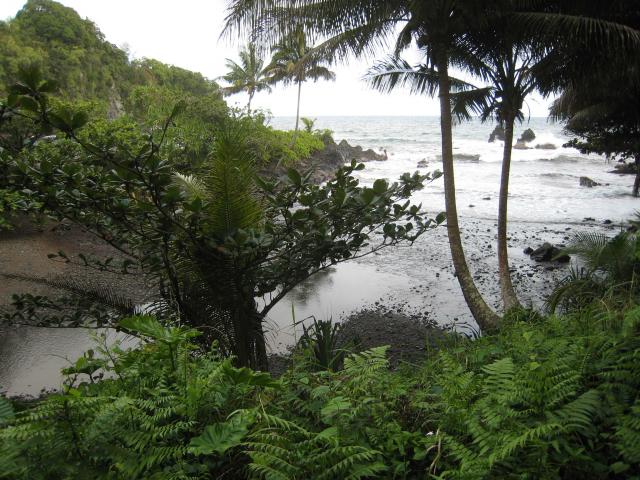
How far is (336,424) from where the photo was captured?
1.50 meters

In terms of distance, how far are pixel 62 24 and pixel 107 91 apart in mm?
3861

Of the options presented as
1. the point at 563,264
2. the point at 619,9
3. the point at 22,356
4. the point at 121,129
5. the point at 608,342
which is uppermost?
the point at 619,9

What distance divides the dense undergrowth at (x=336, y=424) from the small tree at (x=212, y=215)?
1.07 metres

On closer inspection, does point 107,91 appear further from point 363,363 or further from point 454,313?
point 363,363

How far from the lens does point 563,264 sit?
10.7m

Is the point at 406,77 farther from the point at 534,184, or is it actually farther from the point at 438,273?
the point at 534,184

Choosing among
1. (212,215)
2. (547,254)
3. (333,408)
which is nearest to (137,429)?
(333,408)

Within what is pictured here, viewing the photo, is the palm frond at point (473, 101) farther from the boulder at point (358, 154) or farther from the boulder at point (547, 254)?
the boulder at point (358, 154)

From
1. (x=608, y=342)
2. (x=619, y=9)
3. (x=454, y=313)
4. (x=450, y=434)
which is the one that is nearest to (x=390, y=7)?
(x=619, y=9)

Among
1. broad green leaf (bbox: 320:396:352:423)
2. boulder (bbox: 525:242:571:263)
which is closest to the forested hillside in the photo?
boulder (bbox: 525:242:571:263)

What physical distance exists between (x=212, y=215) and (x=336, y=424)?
71.7 inches

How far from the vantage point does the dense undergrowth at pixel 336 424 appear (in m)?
1.25

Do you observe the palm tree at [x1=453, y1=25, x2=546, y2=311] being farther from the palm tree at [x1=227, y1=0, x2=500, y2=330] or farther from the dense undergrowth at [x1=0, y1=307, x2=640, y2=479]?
the dense undergrowth at [x1=0, y1=307, x2=640, y2=479]

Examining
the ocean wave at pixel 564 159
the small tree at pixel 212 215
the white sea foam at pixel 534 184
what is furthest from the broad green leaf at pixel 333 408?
the ocean wave at pixel 564 159
